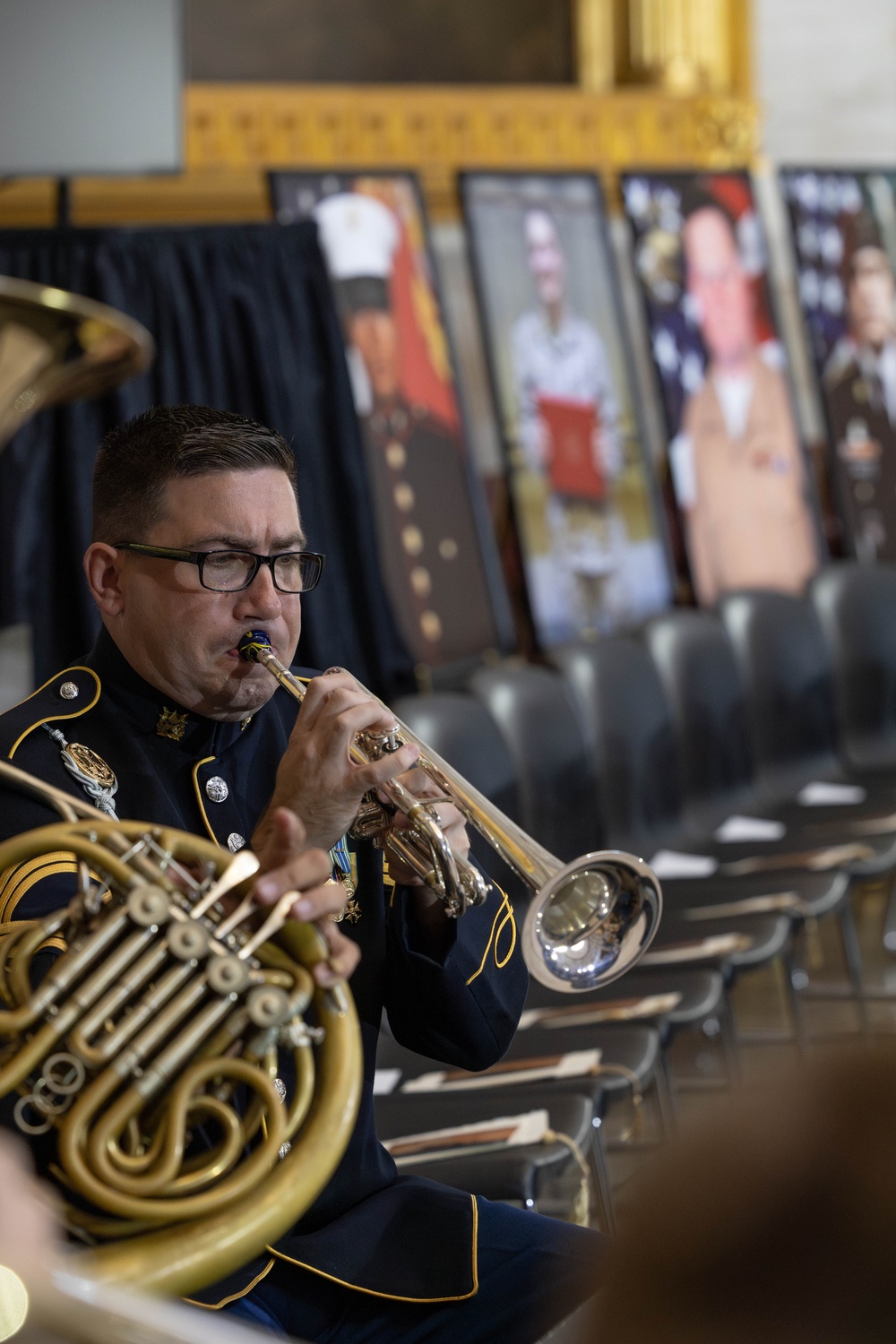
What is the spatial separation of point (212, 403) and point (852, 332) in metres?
3.21

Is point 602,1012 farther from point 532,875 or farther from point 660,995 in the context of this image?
point 532,875

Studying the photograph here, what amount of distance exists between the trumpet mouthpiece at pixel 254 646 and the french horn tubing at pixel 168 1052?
0.49m

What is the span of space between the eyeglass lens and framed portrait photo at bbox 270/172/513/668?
10.6ft

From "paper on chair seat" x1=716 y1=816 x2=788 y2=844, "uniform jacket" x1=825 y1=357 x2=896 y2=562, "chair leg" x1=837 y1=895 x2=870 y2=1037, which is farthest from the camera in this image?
"uniform jacket" x1=825 y1=357 x2=896 y2=562

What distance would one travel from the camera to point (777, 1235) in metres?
0.59

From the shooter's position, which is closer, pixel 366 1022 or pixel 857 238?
pixel 366 1022

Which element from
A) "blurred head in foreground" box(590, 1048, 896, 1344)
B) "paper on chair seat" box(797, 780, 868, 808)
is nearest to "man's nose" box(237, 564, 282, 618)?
"blurred head in foreground" box(590, 1048, 896, 1344)

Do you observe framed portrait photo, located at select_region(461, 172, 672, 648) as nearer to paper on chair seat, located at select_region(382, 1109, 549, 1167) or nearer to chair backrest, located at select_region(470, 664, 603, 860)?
chair backrest, located at select_region(470, 664, 603, 860)

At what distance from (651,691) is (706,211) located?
97.7 inches

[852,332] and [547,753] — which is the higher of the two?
[852,332]

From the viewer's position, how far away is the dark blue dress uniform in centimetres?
180

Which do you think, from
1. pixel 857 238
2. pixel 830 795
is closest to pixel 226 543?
pixel 830 795

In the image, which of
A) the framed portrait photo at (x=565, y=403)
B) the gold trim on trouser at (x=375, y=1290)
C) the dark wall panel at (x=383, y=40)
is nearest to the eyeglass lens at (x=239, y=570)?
the gold trim on trouser at (x=375, y=1290)

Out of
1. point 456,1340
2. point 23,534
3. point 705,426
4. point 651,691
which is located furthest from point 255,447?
point 705,426
